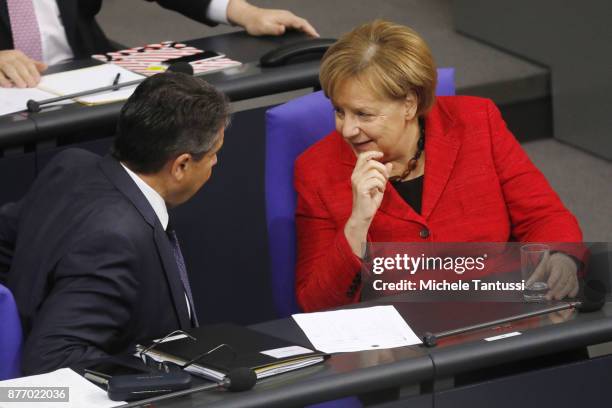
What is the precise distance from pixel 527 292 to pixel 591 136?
283 cm

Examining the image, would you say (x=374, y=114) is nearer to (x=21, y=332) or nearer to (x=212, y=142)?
(x=212, y=142)

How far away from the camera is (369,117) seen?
117 inches

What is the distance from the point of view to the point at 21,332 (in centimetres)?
245

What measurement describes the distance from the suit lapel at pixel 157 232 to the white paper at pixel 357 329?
24 cm

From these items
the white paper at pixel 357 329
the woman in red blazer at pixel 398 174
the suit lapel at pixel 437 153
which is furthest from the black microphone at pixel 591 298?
the suit lapel at pixel 437 153

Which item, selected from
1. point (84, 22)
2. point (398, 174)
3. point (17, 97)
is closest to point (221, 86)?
point (17, 97)

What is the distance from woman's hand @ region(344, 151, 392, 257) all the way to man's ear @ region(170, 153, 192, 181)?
0.39 meters

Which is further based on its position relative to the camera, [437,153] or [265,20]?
[265,20]

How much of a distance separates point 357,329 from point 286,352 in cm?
22

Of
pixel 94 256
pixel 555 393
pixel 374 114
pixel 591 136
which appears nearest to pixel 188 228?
pixel 374 114

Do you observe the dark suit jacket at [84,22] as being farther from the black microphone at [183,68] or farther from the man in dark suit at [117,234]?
the man in dark suit at [117,234]

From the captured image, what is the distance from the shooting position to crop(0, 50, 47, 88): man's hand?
3566 mm

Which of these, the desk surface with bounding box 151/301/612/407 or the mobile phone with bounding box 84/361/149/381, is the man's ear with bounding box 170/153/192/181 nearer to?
the desk surface with bounding box 151/301/612/407

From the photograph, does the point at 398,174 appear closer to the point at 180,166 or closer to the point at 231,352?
the point at 180,166
